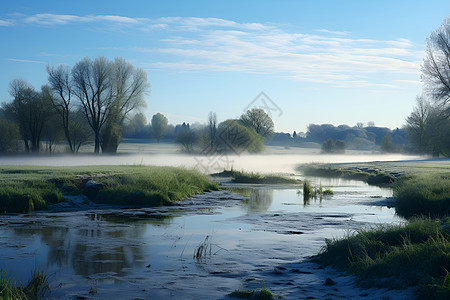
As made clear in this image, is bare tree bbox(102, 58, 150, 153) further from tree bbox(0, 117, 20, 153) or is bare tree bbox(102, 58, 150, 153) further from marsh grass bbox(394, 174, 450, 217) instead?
marsh grass bbox(394, 174, 450, 217)

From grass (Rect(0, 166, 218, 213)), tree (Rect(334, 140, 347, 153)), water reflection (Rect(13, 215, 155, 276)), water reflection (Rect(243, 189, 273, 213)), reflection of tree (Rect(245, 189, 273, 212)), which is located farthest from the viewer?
tree (Rect(334, 140, 347, 153))

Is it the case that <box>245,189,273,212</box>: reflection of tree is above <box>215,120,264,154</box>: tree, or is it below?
below


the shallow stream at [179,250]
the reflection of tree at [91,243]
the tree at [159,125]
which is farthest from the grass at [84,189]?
the tree at [159,125]

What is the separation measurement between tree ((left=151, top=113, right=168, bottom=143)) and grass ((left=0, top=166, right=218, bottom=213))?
115513 mm

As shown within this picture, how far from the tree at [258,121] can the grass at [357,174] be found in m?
36.1

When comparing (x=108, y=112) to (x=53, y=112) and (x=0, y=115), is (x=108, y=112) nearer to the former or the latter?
(x=53, y=112)

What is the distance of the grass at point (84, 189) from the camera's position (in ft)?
51.2

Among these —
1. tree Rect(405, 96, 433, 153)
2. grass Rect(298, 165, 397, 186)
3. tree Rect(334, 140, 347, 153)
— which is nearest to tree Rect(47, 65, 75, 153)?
grass Rect(298, 165, 397, 186)

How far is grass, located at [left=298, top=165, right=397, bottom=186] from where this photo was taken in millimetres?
35469

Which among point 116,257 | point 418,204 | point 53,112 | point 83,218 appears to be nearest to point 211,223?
point 83,218

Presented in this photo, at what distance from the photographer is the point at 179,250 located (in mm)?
10109

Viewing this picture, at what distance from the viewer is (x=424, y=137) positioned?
81562 millimetres

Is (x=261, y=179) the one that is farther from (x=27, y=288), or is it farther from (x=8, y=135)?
(x=8, y=135)

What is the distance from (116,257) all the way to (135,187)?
988 centimetres
